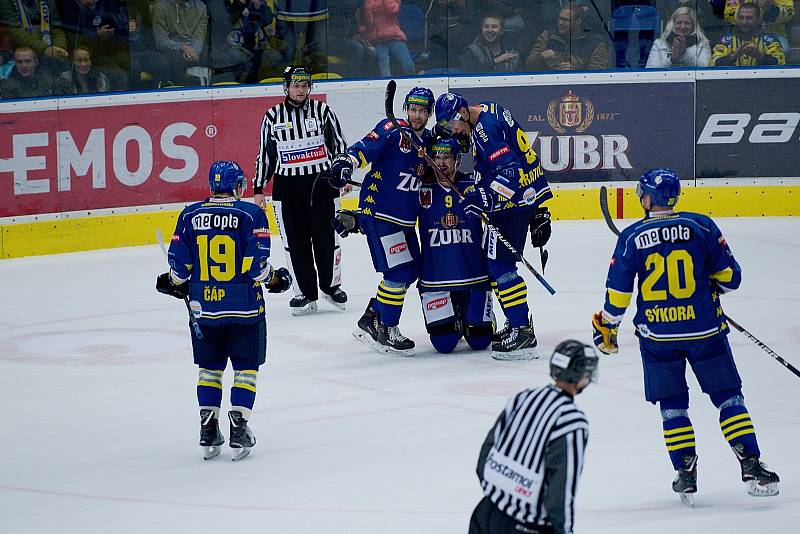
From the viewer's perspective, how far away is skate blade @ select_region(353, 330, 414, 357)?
726cm

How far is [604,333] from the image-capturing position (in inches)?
185

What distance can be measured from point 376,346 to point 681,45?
5336 mm

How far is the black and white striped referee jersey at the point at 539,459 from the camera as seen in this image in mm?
3127

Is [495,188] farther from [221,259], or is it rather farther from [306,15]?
[306,15]

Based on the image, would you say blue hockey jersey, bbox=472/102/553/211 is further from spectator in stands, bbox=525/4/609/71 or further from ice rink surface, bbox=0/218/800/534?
spectator in stands, bbox=525/4/609/71

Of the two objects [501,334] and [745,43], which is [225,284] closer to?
[501,334]

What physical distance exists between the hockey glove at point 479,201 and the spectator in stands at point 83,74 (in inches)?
176

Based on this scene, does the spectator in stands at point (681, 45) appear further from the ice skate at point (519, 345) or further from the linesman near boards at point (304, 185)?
the ice skate at point (519, 345)

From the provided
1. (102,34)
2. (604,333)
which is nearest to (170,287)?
(604,333)

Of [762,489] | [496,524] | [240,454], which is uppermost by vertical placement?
[496,524]

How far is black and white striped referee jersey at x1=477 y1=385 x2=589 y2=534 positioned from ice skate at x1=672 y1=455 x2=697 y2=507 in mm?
1487

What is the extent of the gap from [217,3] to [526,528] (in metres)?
8.53

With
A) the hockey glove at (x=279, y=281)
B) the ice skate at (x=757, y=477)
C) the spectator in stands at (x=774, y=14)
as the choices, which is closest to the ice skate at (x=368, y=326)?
the hockey glove at (x=279, y=281)

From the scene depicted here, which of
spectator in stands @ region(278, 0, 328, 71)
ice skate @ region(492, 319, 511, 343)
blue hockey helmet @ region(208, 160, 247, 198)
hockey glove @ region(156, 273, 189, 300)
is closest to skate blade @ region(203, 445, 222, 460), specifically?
hockey glove @ region(156, 273, 189, 300)
